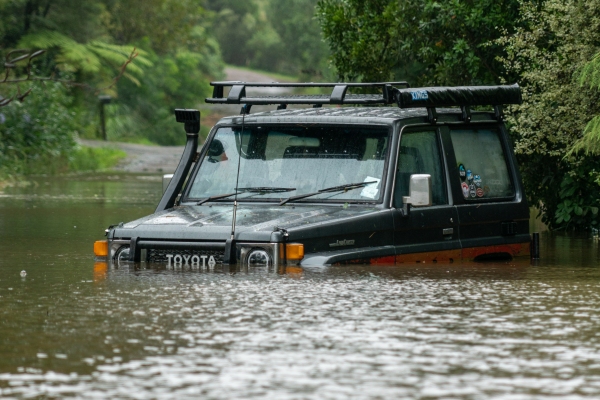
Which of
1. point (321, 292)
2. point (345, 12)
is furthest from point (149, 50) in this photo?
point (321, 292)

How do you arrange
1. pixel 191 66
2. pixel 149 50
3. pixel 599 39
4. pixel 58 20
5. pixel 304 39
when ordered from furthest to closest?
pixel 304 39, pixel 191 66, pixel 149 50, pixel 58 20, pixel 599 39

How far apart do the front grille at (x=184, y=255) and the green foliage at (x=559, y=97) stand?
640cm

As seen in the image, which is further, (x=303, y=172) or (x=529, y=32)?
(x=529, y=32)

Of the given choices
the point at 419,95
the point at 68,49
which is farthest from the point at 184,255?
the point at 68,49

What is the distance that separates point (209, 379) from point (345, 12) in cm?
1390

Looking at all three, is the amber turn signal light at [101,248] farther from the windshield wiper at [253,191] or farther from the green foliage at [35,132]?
the green foliage at [35,132]

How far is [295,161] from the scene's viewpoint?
32.2ft

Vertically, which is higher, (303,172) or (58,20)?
(58,20)

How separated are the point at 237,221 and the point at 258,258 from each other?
1.28ft

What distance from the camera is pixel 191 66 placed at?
62.2 m

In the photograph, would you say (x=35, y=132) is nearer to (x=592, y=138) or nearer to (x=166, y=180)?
(x=592, y=138)

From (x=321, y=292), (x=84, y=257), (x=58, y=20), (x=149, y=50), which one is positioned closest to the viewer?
(x=321, y=292)

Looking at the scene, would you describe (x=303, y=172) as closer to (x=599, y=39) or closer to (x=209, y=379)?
(x=209, y=379)

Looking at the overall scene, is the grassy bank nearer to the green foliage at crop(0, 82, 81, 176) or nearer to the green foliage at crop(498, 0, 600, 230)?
the green foliage at crop(0, 82, 81, 176)
